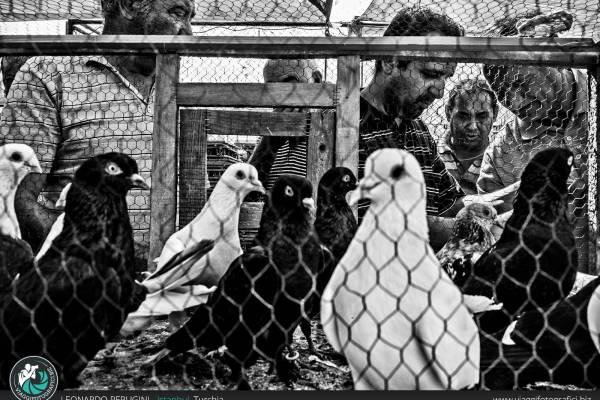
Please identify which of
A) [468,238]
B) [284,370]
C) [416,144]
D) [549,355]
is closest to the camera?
[549,355]

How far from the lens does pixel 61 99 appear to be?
2029mm

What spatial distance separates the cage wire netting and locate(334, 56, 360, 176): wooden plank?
0.9 inches

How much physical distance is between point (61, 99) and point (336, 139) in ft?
3.43

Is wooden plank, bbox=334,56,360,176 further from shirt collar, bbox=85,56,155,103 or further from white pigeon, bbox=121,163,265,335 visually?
shirt collar, bbox=85,56,155,103

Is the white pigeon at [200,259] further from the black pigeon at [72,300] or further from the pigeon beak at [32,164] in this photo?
the pigeon beak at [32,164]

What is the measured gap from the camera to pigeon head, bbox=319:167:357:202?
147 cm

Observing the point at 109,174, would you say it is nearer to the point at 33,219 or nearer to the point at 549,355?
the point at 33,219

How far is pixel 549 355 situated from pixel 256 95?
947 millimetres

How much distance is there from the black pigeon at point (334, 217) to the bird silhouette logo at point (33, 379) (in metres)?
0.60

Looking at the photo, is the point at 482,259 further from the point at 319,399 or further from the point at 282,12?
the point at 282,12

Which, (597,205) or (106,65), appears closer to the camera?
(597,205)

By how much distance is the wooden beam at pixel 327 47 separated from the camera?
1.47 metres

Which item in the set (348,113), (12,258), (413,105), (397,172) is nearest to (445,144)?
(413,105)

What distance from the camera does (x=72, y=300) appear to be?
1.07 metres
